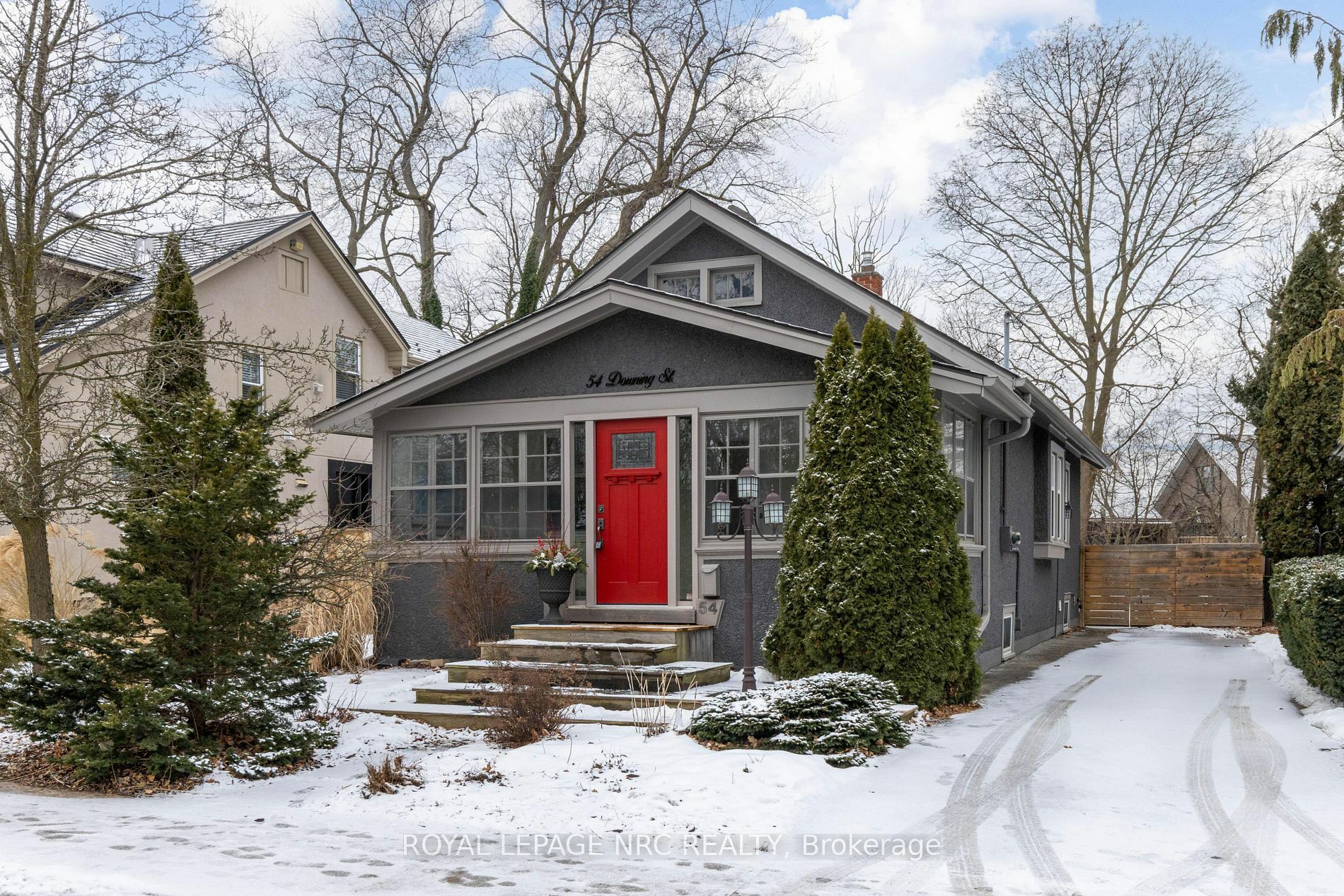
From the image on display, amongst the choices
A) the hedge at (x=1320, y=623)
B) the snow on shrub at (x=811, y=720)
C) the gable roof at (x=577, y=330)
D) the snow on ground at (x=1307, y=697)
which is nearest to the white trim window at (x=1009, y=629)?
the snow on ground at (x=1307, y=697)

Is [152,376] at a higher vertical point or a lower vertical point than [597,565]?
higher

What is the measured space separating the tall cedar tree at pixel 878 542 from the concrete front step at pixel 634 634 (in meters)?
1.15

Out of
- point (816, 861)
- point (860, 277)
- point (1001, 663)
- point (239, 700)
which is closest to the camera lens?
point (816, 861)

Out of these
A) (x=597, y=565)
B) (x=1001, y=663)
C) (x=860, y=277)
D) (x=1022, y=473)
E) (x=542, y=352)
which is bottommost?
(x=1001, y=663)

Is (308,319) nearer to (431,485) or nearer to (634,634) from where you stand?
(431,485)

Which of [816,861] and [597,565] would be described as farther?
[597,565]

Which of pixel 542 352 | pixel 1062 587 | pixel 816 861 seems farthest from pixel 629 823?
pixel 1062 587

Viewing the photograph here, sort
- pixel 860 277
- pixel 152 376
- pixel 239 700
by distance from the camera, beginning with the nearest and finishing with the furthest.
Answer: pixel 239 700 → pixel 152 376 → pixel 860 277

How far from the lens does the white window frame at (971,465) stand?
12.1 meters

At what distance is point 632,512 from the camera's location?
11867mm

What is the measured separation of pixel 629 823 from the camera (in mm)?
6234

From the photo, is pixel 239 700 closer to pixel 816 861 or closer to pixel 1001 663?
pixel 816 861

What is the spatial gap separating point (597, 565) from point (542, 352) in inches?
98.2

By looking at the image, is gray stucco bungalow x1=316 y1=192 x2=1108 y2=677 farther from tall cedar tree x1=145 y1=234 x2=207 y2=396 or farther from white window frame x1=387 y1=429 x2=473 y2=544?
tall cedar tree x1=145 y1=234 x2=207 y2=396
